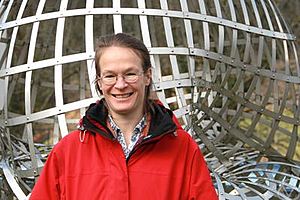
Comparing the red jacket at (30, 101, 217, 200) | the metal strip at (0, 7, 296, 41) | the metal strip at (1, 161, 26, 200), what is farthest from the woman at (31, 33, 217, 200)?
the metal strip at (0, 7, 296, 41)

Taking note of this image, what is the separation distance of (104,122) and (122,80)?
158mm

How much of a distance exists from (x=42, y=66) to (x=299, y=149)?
5.02 meters

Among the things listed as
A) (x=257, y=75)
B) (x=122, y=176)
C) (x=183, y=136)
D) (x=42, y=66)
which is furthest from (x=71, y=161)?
(x=257, y=75)

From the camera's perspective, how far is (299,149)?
7.43 m

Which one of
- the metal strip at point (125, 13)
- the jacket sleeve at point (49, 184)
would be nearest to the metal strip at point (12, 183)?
the metal strip at point (125, 13)

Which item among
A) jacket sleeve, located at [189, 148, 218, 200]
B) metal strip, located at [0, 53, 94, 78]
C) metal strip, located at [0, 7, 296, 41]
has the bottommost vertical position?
jacket sleeve, located at [189, 148, 218, 200]

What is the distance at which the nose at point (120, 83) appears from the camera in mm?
1907

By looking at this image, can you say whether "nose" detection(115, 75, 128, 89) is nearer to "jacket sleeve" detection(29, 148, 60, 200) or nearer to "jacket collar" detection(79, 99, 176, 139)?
"jacket collar" detection(79, 99, 176, 139)

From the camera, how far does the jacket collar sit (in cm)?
198

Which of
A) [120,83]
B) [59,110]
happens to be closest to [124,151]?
[120,83]

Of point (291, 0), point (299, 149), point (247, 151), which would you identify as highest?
point (291, 0)

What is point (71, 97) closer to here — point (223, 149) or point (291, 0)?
point (291, 0)

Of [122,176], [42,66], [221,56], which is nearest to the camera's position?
[122,176]

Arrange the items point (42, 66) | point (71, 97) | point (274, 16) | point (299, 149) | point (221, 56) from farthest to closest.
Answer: point (71, 97) < point (299, 149) < point (274, 16) < point (221, 56) < point (42, 66)
